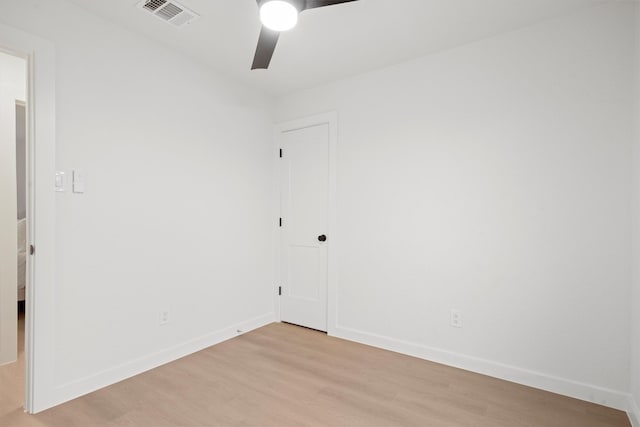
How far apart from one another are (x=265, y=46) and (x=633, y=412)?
3.03 m

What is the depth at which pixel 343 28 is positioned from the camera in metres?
2.42

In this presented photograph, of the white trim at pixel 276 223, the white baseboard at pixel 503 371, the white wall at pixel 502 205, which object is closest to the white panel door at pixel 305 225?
the white trim at pixel 276 223

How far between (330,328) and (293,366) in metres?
0.77

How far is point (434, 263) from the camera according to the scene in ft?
9.12

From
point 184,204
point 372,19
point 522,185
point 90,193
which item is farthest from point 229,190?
point 522,185

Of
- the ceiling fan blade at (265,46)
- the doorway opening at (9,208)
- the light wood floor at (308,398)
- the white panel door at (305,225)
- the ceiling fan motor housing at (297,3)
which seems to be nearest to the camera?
the ceiling fan motor housing at (297,3)

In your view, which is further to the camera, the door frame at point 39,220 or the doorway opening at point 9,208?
the doorway opening at point 9,208

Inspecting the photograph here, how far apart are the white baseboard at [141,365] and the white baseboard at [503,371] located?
1115 mm

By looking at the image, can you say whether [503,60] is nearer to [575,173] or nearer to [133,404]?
[575,173]

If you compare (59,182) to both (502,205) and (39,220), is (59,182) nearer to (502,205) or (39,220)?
(39,220)

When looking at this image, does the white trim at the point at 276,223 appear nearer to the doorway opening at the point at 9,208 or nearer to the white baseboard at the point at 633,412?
the doorway opening at the point at 9,208

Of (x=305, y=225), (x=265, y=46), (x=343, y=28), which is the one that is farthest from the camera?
(x=305, y=225)

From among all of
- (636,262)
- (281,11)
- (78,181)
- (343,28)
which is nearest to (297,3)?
(281,11)

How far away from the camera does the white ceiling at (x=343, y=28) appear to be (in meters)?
2.16
